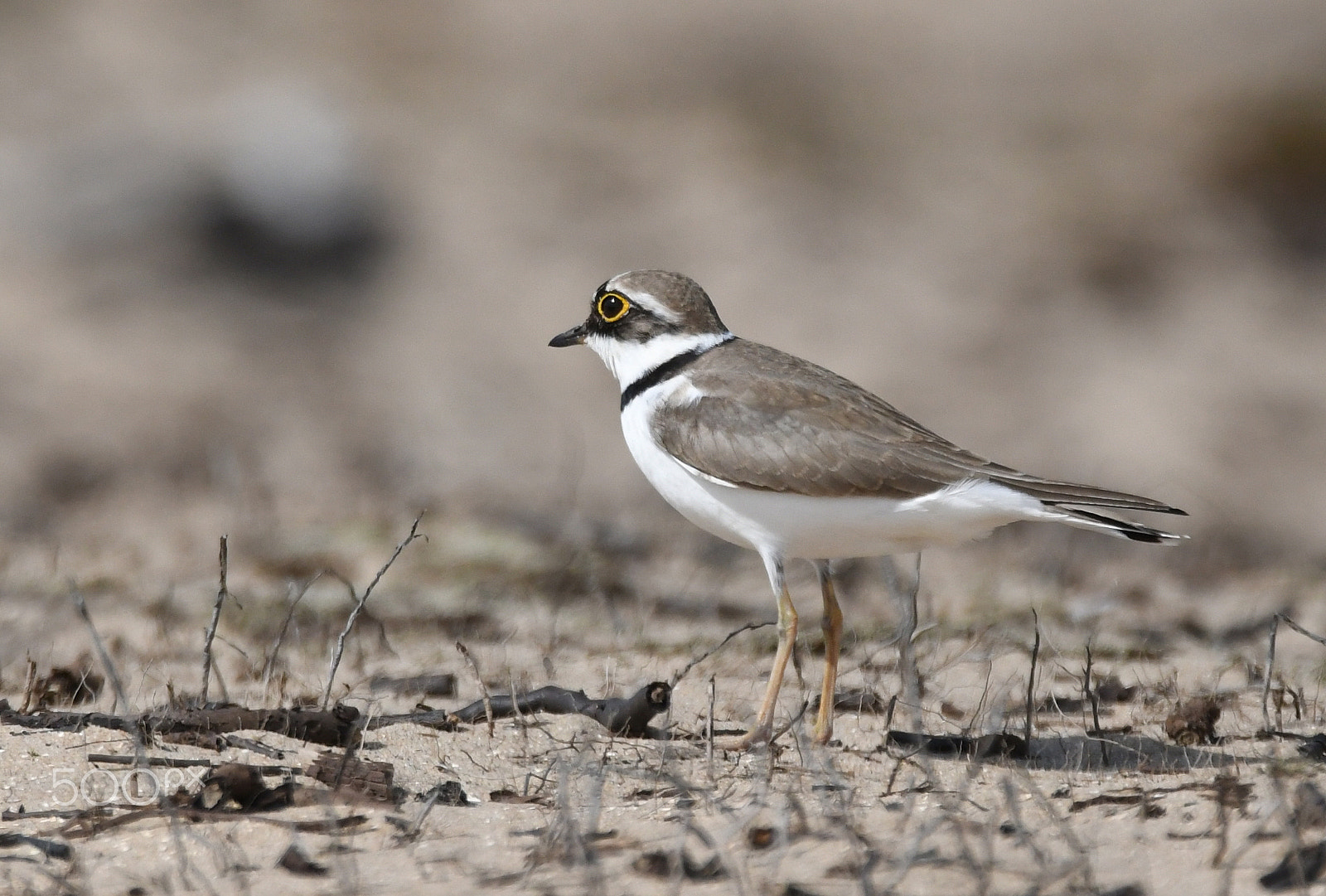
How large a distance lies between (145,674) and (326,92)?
10728 mm

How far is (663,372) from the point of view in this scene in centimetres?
527

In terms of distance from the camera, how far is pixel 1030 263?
13.7 metres

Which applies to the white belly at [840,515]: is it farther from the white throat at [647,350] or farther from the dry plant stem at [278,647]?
the dry plant stem at [278,647]

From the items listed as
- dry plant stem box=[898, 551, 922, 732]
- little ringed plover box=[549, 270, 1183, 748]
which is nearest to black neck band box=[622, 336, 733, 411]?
little ringed plover box=[549, 270, 1183, 748]

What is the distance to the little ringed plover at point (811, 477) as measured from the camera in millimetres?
4625

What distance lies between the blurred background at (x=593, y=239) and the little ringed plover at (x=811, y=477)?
333 cm

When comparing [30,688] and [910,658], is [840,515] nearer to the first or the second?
[910,658]

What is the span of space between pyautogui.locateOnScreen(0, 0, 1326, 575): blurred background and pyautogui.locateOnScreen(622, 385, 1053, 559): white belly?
134 inches

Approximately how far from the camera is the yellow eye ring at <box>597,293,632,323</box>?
213 inches

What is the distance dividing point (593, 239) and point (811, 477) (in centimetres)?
927

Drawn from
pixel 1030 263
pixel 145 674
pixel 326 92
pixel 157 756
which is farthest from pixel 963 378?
pixel 157 756

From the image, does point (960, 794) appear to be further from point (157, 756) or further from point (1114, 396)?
point (1114, 396)

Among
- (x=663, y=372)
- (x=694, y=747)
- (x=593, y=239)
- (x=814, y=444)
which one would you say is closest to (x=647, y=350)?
(x=663, y=372)

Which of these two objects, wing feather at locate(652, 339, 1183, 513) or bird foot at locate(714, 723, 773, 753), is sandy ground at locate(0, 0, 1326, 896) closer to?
bird foot at locate(714, 723, 773, 753)
